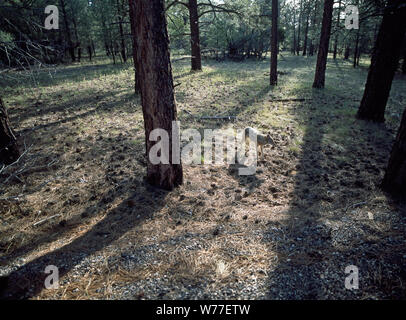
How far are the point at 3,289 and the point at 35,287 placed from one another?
0.33 m

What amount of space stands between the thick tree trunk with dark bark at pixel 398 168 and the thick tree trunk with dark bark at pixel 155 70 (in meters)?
4.08

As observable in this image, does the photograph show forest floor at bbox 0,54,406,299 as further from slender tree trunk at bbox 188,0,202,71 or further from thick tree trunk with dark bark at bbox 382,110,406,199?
slender tree trunk at bbox 188,0,202,71

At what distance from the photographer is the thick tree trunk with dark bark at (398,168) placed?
→ 4059 mm

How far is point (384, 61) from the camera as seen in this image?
Answer: 7.97m

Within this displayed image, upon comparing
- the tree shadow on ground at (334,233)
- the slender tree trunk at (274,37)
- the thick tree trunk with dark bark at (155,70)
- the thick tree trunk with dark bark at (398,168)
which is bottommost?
the tree shadow on ground at (334,233)

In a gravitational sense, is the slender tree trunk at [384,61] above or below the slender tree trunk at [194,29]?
below

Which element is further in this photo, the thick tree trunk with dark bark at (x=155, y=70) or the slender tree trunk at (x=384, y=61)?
the slender tree trunk at (x=384, y=61)

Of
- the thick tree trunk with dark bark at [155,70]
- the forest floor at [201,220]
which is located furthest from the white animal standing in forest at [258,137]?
the thick tree trunk with dark bark at [155,70]

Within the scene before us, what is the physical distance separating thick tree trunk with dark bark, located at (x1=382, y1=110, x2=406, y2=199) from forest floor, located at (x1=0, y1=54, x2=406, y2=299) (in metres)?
0.27

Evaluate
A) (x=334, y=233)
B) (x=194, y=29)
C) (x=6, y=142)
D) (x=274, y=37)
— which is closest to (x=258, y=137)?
(x=334, y=233)

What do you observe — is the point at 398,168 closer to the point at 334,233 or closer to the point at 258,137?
the point at 334,233

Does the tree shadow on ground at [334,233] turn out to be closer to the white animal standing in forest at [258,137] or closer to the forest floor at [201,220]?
the forest floor at [201,220]

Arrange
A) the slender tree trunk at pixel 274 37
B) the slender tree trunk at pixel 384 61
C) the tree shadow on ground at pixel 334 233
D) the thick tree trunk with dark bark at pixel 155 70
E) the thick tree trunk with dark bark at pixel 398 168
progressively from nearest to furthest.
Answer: the tree shadow on ground at pixel 334 233 → the thick tree trunk with dark bark at pixel 155 70 → the thick tree trunk with dark bark at pixel 398 168 → the slender tree trunk at pixel 384 61 → the slender tree trunk at pixel 274 37
